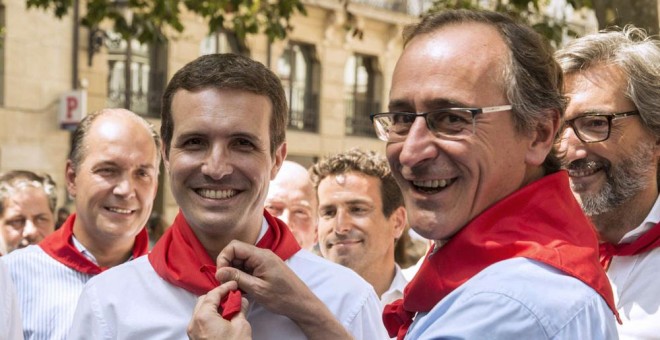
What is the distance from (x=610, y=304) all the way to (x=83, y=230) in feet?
10.6

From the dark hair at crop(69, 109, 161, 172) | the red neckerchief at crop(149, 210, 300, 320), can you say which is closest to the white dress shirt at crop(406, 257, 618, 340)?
the red neckerchief at crop(149, 210, 300, 320)

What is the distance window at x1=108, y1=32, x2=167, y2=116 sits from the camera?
69.6 ft

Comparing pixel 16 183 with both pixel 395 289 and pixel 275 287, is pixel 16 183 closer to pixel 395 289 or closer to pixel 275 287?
pixel 395 289

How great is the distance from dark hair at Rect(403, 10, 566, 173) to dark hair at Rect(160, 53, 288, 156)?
2.53 ft

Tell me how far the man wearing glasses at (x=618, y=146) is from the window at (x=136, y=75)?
1785 cm

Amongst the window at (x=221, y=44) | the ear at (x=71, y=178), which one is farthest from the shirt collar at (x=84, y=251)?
the window at (x=221, y=44)

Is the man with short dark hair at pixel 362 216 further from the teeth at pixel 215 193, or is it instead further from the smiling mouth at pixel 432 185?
the smiling mouth at pixel 432 185

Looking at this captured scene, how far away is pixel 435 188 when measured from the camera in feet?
8.39

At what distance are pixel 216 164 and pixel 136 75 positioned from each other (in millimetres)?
18884

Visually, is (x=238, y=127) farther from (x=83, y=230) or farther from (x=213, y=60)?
(x=83, y=230)

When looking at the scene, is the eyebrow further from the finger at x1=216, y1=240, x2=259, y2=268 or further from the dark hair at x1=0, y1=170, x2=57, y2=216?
the dark hair at x1=0, y1=170, x2=57, y2=216

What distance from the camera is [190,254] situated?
3.19 metres

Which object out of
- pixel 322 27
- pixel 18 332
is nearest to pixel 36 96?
pixel 322 27

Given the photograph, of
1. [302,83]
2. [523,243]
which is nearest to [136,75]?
[302,83]
